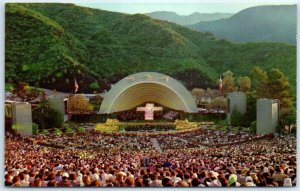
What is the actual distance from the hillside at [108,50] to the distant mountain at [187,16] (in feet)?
0.64

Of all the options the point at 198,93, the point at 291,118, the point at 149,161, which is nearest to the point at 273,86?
the point at 291,118

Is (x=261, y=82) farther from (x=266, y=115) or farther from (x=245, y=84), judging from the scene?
(x=266, y=115)

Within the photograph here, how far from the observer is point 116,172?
13305 millimetres

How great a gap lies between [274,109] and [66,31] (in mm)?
4775

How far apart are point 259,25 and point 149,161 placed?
3.77 meters

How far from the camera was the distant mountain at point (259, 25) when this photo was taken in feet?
45.2

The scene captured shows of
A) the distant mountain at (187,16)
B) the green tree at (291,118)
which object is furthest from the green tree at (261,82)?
the distant mountain at (187,16)

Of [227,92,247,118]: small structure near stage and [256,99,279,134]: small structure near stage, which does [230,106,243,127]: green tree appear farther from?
[256,99,279,134]: small structure near stage

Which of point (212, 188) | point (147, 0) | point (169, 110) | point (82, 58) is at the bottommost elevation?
point (212, 188)

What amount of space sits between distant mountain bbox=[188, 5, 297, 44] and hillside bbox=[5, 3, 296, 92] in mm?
171

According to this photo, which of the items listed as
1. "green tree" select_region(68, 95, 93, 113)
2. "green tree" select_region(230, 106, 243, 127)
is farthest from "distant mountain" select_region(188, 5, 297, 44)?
"green tree" select_region(68, 95, 93, 113)

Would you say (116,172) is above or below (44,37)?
below

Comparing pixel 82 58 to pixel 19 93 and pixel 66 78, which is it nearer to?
pixel 66 78

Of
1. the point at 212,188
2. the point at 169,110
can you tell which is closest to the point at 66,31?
the point at 169,110
